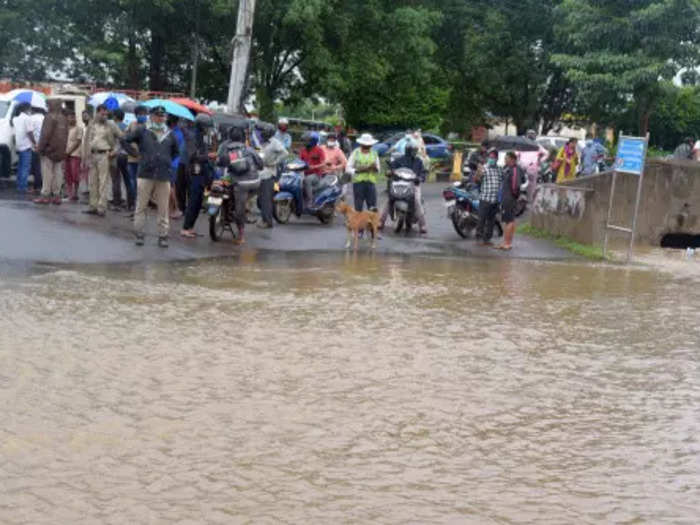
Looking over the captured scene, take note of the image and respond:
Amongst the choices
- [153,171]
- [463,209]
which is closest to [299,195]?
[463,209]

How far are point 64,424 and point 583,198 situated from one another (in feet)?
46.2

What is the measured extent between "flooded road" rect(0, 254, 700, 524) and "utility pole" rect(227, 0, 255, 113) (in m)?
14.5

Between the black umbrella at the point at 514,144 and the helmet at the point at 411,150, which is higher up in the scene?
the black umbrella at the point at 514,144

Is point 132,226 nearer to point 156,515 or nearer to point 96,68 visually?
point 156,515

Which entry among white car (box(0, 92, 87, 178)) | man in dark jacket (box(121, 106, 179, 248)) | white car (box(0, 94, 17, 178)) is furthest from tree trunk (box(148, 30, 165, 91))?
man in dark jacket (box(121, 106, 179, 248))

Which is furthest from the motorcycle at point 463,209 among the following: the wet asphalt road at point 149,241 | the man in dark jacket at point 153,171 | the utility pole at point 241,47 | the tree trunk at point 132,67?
the tree trunk at point 132,67

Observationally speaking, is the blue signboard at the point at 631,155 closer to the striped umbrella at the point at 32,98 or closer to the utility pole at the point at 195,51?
the striped umbrella at the point at 32,98

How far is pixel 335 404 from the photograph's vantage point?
24.5ft

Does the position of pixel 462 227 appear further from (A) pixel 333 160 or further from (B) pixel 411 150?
(A) pixel 333 160

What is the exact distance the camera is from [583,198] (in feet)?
63.8

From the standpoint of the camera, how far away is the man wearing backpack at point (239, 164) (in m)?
16.0

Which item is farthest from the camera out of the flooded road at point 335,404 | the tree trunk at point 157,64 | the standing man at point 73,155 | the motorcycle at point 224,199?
the tree trunk at point 157,64

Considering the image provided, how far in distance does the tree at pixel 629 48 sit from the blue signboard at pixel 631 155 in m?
18.4

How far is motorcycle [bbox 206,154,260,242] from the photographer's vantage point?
15.9 m
